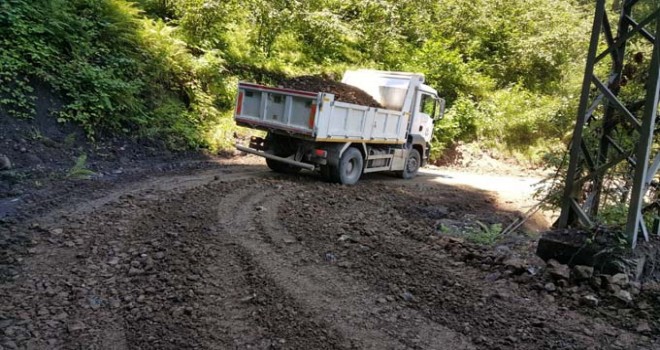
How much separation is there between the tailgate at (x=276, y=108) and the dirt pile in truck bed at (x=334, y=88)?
0.70 m

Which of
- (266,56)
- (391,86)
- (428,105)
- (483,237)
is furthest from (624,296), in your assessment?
(266,56)

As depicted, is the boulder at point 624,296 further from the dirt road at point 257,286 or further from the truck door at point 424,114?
the truck door at point 424,114

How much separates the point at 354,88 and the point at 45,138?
251 inches

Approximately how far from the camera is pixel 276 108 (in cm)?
973

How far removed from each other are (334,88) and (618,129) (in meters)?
5.90

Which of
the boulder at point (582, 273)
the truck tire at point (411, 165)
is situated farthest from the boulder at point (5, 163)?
the truck tire at point (411, 165)

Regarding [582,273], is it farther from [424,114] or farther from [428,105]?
[428,105]

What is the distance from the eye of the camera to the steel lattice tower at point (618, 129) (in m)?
4.83

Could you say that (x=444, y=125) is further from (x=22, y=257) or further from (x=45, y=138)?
(x=22, y=257)

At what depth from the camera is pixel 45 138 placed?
347 inches

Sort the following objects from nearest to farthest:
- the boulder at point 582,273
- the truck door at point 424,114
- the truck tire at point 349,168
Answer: the boulder at point 582,273, the truck tire at point 349,168, the truck door at point 424,114

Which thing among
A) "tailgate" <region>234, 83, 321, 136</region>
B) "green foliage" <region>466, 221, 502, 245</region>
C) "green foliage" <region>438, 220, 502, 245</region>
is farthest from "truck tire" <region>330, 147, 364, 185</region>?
"green foliage" <region>466, 221, 502, 245</region>

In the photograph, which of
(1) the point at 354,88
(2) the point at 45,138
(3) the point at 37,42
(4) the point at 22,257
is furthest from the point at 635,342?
(3) the point at 37,42

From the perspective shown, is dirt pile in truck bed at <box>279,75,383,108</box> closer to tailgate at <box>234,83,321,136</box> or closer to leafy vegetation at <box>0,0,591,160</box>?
tailgate at <box>234,83,321,136</box>
